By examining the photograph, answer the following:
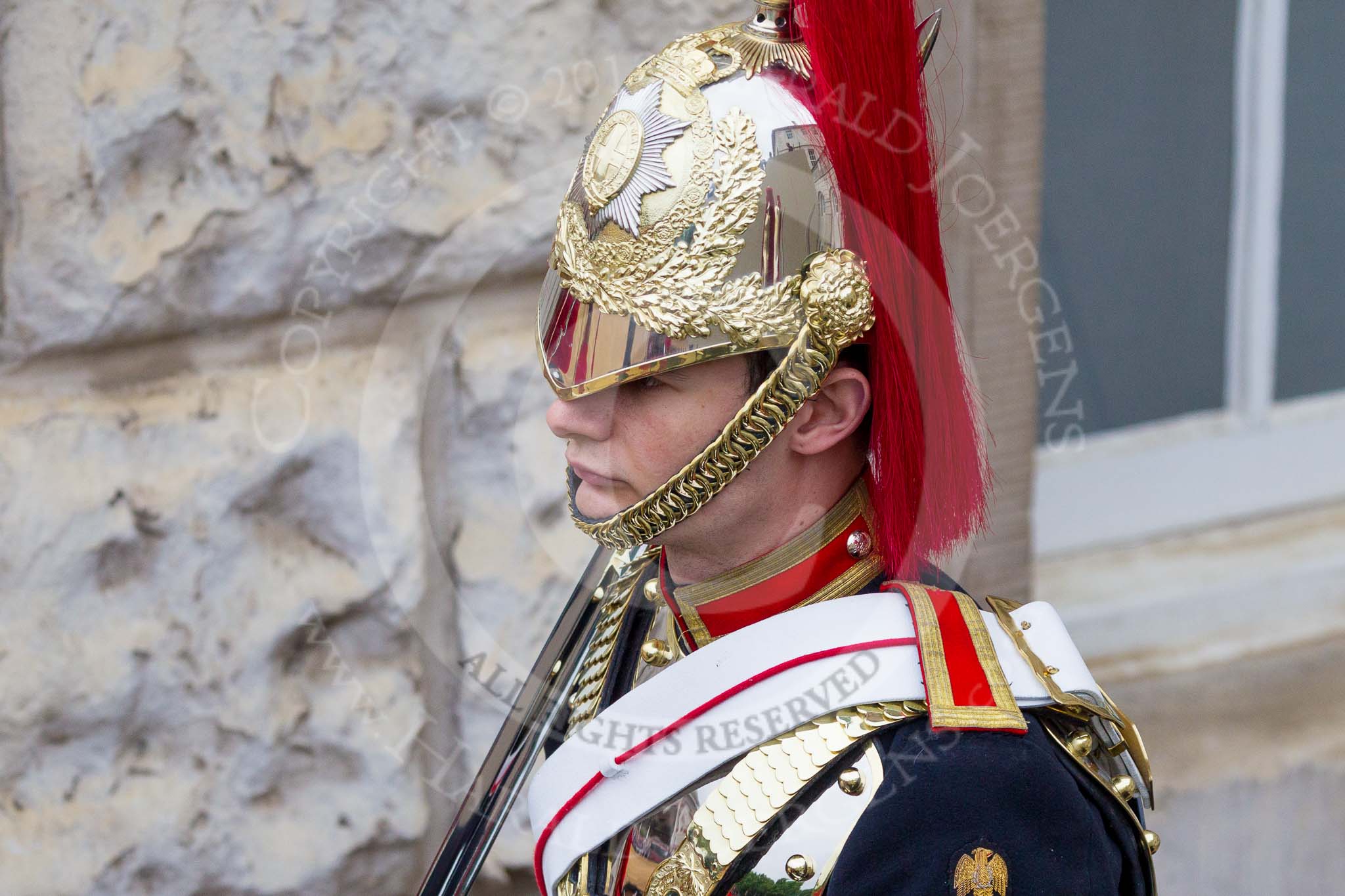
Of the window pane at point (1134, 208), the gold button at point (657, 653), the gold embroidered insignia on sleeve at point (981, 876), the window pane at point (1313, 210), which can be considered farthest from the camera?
the window pane at point (1313, 210)

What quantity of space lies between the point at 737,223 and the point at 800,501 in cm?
23

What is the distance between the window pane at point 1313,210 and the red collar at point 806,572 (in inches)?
54.9

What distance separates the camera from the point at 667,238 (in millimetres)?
867

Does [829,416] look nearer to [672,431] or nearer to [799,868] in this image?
[672,431]

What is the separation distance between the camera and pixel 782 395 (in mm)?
899

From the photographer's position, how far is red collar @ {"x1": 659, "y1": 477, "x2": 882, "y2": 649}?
3.23ft

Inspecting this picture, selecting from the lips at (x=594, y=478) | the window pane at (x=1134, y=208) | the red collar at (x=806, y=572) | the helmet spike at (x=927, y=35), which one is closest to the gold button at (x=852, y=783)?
the red collar at (x=806, y=572)

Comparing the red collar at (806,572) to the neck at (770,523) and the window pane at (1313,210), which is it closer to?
the neck at (770,523)

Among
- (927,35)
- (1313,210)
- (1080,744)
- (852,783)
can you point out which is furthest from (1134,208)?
(852,783)

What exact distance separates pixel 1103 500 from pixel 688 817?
4.16 ft

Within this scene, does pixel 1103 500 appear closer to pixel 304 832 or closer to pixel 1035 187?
pixel 1035 187

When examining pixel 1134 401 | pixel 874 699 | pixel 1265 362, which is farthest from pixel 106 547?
pixel 1265 362

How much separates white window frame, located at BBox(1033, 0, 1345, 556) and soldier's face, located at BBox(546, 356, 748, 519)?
3.84 ft

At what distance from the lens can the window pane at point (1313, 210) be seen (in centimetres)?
198
